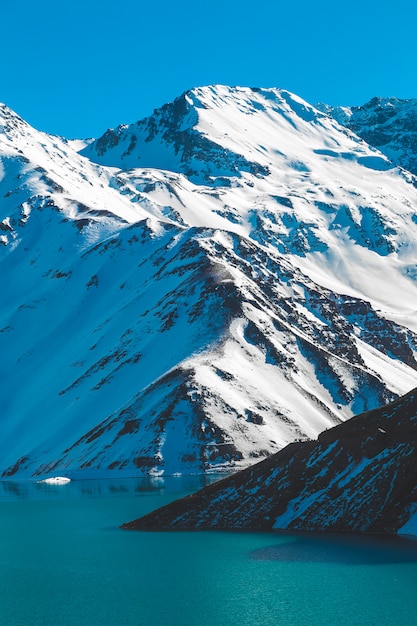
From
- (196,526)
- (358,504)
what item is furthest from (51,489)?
(358,504)

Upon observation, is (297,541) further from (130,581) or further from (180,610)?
(180,610)

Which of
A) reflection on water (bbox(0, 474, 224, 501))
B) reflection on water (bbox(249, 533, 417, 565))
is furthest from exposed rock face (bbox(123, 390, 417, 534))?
reflection on water (bbox(0, 474, 224, 501))

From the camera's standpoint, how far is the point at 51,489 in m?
185

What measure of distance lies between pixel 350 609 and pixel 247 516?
3703 centimetres

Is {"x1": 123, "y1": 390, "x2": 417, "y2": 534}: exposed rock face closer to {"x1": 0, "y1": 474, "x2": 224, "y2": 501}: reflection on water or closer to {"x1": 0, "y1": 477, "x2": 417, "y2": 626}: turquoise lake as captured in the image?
{"x1": 0, "y1": 477, "x2": 417, "y2": 626}: turquoise lake

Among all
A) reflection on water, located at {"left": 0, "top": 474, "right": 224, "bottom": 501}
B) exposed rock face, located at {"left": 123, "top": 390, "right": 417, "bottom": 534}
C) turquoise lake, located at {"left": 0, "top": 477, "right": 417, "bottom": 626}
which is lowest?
reflection on water, located at {"left": 0, "top": 474, "right": 224, "bottom": 501}

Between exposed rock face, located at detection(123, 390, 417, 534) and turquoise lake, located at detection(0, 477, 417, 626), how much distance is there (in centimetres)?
374

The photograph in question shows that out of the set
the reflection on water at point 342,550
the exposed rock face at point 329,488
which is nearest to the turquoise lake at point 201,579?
the reflection on water at point 342,550

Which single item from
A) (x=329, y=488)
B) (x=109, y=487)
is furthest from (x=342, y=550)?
(x=109, y=487)

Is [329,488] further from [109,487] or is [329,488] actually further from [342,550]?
[109,487]

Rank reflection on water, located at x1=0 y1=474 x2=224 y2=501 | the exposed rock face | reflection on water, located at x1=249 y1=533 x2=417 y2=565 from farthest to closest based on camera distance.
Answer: reflection on water, located at x1=0 y1=474 x2=224 y2=501 → the exposed rock face → reflection on water, located at x1=249 y1=533 x2=417 y2=565

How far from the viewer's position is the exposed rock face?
3644 inches

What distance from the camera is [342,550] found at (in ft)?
276

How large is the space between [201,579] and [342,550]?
1478cm
